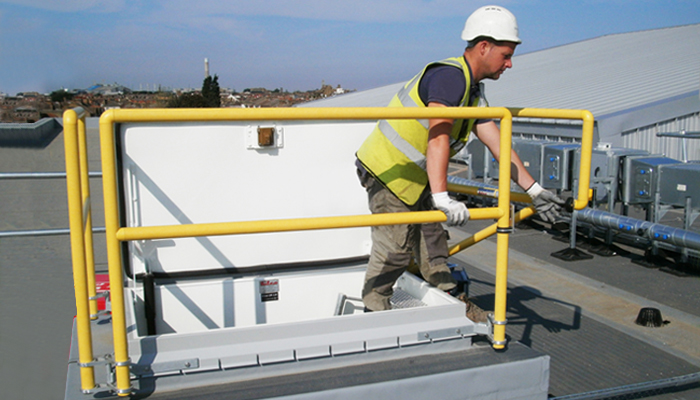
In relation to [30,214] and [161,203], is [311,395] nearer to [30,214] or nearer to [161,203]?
[161,203]

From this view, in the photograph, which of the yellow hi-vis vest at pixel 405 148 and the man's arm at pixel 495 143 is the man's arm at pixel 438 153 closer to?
the yellow hi-vis vest at pixel 405 148

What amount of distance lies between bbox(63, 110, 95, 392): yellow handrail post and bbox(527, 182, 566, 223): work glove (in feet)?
6.92

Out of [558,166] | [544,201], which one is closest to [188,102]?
[558,166]

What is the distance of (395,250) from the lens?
2801 millimetres

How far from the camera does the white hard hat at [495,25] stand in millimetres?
2510

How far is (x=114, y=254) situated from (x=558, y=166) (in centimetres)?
752

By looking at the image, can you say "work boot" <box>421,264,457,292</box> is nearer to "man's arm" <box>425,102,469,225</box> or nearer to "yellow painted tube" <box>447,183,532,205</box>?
"yellow painted tube" <box>447,183,532,205</box>

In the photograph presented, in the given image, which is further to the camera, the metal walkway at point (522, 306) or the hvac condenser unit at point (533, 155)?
the hvac condenser unit at point (533, 155)

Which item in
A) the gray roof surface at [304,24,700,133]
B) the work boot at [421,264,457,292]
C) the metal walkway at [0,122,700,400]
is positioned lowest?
the metal walkway at [0,122,700,400]

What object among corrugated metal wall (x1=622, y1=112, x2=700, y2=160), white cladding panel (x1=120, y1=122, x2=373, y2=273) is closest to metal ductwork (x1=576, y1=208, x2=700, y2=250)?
white cladding panel (x1=120, y1=122, x2=373, y2=273)

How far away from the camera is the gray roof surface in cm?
1319

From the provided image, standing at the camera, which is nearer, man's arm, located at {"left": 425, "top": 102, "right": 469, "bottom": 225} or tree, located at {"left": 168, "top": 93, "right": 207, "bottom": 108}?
man's arm, located at {"left": 425, "top": 102, "right": 469, "bottom": 225}

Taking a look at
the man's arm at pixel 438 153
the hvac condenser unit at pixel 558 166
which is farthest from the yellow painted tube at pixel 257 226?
the hvac condenser unit at pixel 558 166

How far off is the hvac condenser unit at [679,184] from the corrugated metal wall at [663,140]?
572 centimetres
